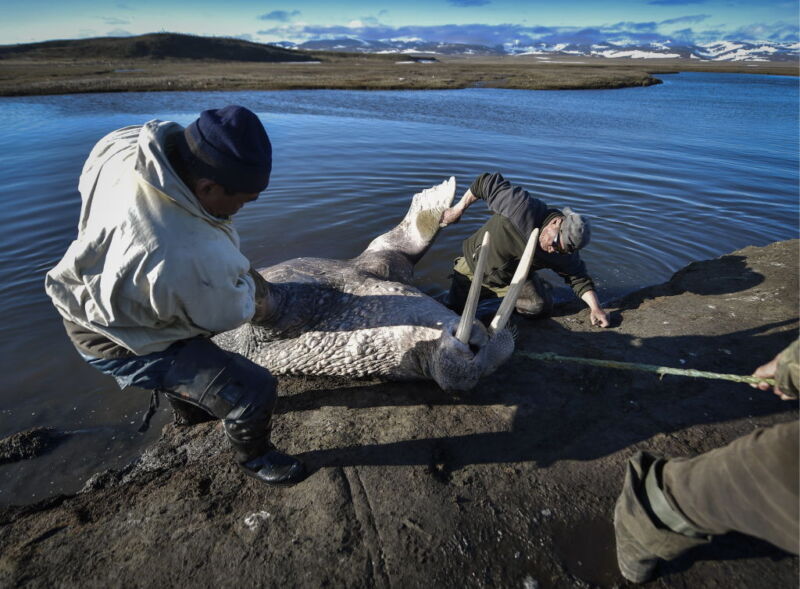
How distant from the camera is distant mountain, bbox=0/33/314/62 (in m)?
55.8

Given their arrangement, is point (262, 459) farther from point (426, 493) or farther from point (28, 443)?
point (28, 443)

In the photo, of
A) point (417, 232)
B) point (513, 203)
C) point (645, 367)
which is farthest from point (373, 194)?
point (645, 367)

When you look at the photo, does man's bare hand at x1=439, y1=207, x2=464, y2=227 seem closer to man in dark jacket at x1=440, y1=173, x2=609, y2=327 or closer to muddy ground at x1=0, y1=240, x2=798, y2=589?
man in dark jacket at x1=440, y1=173, x2=609, y2=327

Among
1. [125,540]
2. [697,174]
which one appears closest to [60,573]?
[125,540]

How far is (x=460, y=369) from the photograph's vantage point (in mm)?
2893

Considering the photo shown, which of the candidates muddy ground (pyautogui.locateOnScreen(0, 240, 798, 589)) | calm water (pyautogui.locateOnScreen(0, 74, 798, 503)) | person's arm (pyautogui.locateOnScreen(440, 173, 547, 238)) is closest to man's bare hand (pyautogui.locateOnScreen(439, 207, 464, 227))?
person's arm (pyautogui.locateOnScreen(440, 173, 547, 238))

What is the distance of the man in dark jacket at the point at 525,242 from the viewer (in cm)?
379

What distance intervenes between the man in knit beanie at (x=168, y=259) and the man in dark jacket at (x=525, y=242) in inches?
103

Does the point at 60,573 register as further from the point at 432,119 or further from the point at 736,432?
the point at 432,119

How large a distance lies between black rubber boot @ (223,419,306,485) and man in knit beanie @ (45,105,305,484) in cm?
17

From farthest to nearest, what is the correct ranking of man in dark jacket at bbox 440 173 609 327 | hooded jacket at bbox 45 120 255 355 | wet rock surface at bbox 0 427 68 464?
man in dark jacket at bbox 440 173 609 327 < wet rock surface at bbox 0 427 68 464 < hooded jacket at bbox 45 120 255 355

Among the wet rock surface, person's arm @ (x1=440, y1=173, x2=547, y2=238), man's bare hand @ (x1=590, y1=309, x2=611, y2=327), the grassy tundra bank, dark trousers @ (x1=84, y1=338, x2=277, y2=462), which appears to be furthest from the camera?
the grassy tundra bank

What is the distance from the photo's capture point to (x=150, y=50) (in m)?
58.7

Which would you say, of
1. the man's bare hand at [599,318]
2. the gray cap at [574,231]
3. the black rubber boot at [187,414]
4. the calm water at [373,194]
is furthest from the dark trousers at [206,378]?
the man's bare hand at [599,318]
